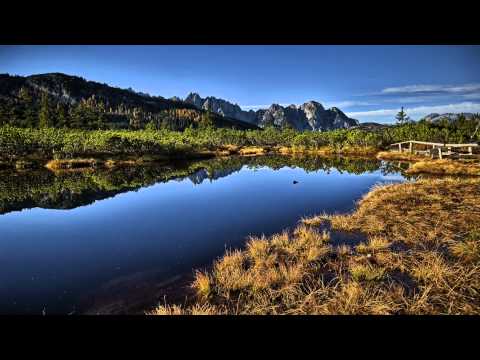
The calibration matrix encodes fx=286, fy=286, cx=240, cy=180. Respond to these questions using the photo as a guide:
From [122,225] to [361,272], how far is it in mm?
12273

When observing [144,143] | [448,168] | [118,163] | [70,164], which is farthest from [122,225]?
[144,143]

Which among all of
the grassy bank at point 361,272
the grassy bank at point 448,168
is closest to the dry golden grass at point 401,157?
the grassy bank at point 448,168

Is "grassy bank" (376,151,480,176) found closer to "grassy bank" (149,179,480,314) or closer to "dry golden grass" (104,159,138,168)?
"grassy bank" (149,179,480,314)

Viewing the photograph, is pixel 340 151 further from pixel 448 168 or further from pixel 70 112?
pixel 70 112

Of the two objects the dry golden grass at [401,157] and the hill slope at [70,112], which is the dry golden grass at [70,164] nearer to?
the hill slope at [70,112]

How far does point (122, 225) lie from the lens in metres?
15.4

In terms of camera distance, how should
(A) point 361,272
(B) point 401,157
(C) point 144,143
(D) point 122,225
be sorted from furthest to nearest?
(C) point 144,143 < (B) point 401,157 < (D) point 122,225 < (A) point 361,272

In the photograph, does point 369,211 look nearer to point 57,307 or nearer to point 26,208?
point 57,307

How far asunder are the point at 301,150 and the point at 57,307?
2505 inches

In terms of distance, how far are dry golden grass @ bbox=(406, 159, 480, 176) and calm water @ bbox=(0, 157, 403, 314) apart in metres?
6.23

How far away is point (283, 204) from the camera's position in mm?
19109
